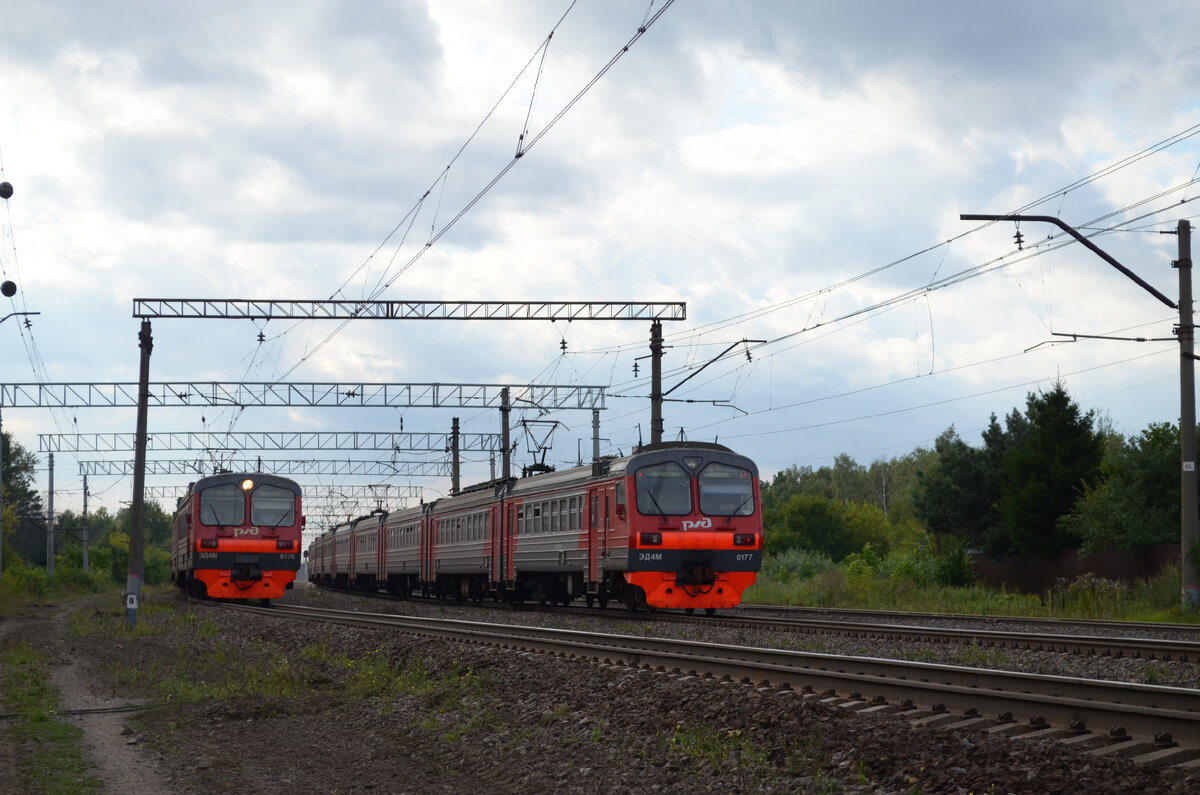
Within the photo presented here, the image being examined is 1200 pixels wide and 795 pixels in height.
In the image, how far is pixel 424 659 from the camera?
15672 millimetres

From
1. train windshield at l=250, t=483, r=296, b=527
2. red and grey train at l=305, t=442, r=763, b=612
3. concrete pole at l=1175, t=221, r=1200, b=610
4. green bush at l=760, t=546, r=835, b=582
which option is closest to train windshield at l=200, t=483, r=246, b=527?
train windshield at l=250, t=483, r=296, b=527

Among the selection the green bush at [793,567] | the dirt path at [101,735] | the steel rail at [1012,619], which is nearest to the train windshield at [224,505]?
the dirt path at [101,735]

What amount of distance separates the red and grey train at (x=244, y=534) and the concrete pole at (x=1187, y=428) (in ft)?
73.4

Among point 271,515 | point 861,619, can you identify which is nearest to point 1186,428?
point 861,619

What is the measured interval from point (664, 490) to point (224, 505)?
15738 millimetres

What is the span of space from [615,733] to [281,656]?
912cm

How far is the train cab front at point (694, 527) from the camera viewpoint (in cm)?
2311

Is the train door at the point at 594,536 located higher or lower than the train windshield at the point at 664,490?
lower

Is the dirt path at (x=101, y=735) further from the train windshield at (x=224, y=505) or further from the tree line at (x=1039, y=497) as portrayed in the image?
the tree line at (x=1039, y=497)

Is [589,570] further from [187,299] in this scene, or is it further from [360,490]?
[360,490]

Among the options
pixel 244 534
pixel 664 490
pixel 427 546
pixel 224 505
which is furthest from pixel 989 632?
pixel 427 546

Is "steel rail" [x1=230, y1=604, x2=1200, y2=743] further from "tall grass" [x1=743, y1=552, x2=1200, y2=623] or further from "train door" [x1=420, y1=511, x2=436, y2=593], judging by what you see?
"train door" [x1=420, y1=511, x2=436, y2=593]

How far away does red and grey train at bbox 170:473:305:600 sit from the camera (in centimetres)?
3400

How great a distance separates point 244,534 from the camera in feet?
113
